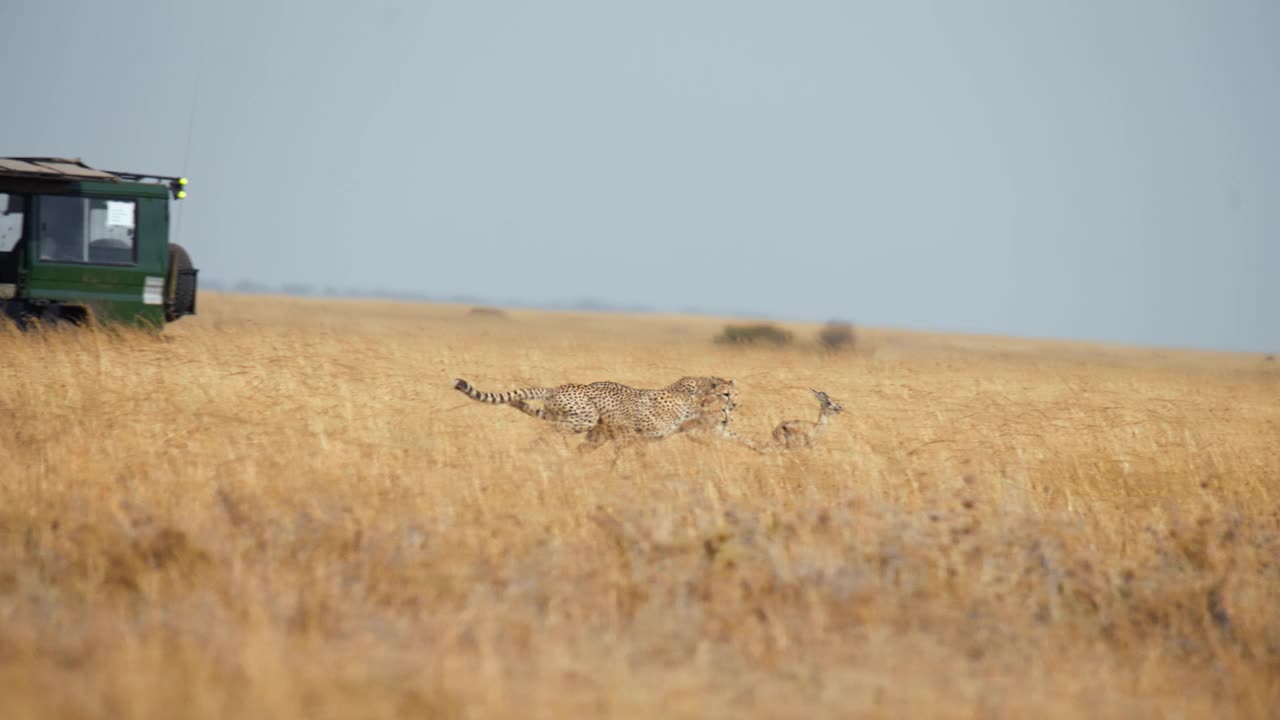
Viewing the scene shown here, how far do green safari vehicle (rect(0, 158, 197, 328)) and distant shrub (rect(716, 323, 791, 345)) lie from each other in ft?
48.9

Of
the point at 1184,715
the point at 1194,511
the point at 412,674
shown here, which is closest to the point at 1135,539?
the point at 1194,511

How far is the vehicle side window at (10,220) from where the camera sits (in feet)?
48.1

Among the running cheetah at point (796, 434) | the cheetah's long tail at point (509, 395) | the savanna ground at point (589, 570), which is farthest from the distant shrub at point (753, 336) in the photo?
the savanna ground at point (589, 570)

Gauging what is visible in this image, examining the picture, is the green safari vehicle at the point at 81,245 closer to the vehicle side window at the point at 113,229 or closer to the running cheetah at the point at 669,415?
the vehicle side window at the point at 113,229

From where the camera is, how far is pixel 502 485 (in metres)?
7.77

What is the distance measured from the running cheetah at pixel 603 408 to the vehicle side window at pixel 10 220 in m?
8.23

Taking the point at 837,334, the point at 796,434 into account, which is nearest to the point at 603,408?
the point at 796,434

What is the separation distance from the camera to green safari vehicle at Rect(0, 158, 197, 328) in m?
14.1

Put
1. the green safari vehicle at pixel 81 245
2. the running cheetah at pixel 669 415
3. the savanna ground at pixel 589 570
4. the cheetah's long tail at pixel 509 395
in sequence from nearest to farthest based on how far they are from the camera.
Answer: the savanna ground at pixel 589 570 → the running cheetah at pixel 669 415 → the cheetah's long tail at pixel 509 395 → the green safari vehicle at pixel 81 245

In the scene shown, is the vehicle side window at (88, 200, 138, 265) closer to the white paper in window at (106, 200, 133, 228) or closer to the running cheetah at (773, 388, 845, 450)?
the white paper in window at (106, 200, 133, 228)

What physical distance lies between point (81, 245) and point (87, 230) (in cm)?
20

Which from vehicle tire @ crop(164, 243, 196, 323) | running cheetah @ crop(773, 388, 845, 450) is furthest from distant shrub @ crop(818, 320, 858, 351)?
running cheetah @ crop(773, 388, 845, 450)

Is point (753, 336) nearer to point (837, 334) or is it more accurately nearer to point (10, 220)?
point (837, 334)

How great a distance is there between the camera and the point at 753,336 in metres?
32.8
